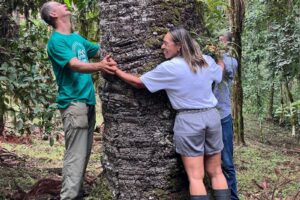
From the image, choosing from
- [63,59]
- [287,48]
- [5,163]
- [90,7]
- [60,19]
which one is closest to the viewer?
[63,59]

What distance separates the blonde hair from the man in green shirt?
2.98 feet

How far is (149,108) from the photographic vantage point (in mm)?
4184

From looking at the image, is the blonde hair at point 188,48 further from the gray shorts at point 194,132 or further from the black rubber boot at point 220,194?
the black rubber boot at point 220,194

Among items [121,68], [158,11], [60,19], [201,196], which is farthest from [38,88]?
[201,196]

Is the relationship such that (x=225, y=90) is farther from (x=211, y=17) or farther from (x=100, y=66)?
(x=100, y=66)

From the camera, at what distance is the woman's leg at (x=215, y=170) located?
432cm

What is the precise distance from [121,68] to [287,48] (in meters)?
10.9

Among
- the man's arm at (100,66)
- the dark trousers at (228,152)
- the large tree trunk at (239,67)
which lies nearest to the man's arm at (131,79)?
the man's arm at (100,66)

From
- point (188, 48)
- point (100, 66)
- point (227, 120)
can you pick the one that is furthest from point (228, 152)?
point (100, 66)

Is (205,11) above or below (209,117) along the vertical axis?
above

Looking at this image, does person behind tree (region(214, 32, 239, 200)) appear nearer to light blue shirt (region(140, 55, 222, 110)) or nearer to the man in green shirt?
light blue shirt (region(140, 55, 222, 110))

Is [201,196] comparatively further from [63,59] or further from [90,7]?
[90,7]

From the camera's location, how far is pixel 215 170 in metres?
4.33

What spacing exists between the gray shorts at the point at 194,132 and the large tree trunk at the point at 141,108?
134 millimetres
